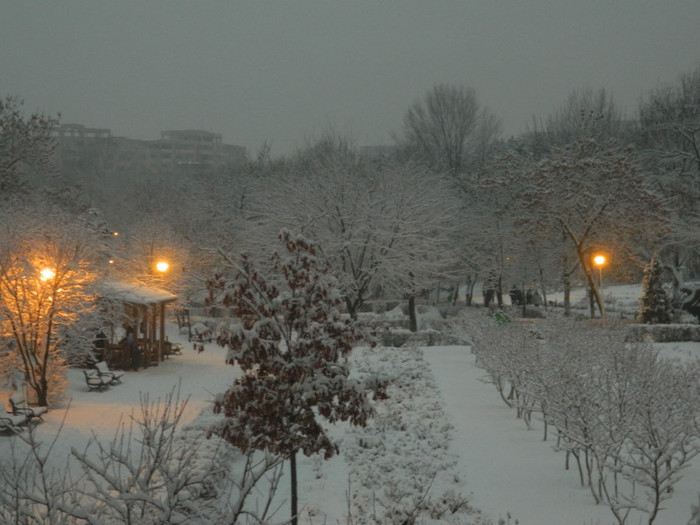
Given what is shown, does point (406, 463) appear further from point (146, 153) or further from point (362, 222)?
point (146, 153)

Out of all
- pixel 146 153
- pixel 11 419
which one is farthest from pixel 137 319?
pixel 146 153

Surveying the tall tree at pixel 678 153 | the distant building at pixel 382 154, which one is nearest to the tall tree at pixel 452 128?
the distant building at pixel 382 154

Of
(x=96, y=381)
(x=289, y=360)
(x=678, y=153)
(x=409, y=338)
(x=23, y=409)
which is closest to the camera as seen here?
(x=289, y=360)

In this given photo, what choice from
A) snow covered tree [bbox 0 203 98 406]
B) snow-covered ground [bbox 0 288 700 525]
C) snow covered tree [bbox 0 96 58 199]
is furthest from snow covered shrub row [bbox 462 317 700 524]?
snow covered tree [bbox 0 96 58 199]

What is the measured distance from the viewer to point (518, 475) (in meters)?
10.0

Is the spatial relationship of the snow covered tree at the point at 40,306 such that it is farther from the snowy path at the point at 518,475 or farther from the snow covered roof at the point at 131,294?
the snowy path at the point at 518,475

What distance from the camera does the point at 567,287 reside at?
33.2 meters

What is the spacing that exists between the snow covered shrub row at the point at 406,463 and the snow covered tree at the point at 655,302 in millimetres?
14572

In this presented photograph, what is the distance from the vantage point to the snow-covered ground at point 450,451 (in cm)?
871

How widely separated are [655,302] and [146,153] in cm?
11873

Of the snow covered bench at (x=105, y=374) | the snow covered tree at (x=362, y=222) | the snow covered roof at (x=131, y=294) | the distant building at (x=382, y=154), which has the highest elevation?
the distant building at (x=382, y=154)

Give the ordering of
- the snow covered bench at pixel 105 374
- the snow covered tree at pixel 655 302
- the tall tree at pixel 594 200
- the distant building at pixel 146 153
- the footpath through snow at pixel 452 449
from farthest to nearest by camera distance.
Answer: the distant building at pixel 146 153 → the snow covered tree at pixel 655 302 → the tall tree at pixel 594 200 → the snow covered bench at pixel 105 374 → the footpath through snow at pixel 452 449

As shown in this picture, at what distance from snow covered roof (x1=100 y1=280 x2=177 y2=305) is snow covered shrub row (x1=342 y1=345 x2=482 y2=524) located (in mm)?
9410

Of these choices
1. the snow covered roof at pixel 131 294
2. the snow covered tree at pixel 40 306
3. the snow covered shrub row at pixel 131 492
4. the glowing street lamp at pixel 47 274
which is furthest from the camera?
the snow covered roof at pixel 131 294
